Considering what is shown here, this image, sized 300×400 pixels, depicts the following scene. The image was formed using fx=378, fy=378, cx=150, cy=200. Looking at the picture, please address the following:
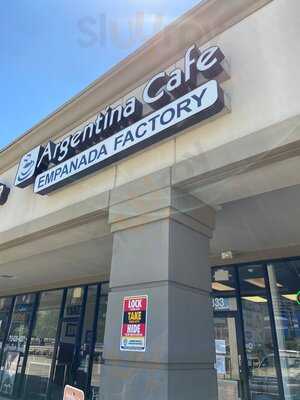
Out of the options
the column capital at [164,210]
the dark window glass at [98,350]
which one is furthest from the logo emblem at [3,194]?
the column capital at [164,210]

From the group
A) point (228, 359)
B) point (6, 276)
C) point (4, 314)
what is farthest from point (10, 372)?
point (228, 359)

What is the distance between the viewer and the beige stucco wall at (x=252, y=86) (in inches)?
168

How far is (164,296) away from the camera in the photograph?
4289 mm

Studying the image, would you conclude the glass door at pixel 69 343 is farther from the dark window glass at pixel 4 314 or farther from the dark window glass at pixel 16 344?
the dark window glass at pixel 4 314

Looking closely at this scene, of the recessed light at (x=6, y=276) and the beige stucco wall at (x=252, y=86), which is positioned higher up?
the beige stucco wall at (x=252, y=86)

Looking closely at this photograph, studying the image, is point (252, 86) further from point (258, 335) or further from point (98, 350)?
point (98, 350)

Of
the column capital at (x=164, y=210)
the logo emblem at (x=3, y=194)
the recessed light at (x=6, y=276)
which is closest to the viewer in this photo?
the column capital at (x=164, y=210)

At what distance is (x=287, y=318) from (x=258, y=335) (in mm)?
630

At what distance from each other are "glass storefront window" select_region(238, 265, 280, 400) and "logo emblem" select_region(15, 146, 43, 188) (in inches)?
183

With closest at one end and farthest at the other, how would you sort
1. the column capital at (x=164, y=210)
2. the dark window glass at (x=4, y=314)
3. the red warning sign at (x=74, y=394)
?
the red warning sign at (x=74, y=394) → the column capital at (x=164, y=210) → the dark window glass at (x=4, y=314)

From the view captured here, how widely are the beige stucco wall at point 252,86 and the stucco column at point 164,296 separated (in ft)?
2.01

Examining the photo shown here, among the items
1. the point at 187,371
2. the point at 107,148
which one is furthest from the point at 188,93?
the point at 187,371

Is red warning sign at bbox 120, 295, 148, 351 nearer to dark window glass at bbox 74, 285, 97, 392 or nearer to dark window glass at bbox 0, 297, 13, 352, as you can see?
dark window glass at bbox 74, 285, 97, 392

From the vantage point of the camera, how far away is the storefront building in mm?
4312
